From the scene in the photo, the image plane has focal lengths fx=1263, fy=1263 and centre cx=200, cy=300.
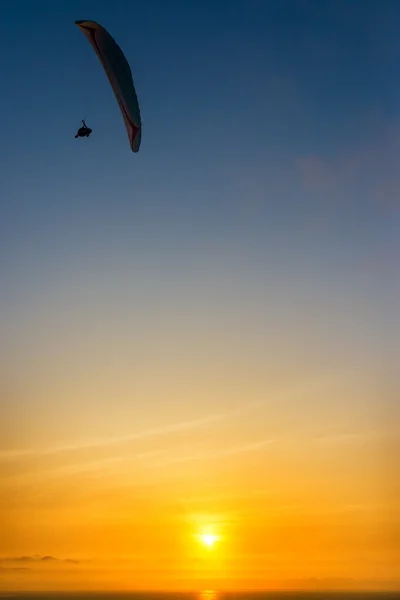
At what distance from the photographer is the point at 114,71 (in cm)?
6806

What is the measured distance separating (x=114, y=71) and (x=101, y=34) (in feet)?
6.96

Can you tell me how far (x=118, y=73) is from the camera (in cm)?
6812

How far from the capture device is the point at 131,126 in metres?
69.5

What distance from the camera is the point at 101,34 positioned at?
6712cm

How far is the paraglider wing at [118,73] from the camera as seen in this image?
67000mm

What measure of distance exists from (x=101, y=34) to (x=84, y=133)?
564cm

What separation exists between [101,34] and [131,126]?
535cm

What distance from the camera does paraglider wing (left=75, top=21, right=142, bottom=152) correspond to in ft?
220

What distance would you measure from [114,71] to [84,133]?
3920mm

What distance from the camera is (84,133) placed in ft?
228

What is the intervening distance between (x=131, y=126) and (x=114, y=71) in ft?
10.6
